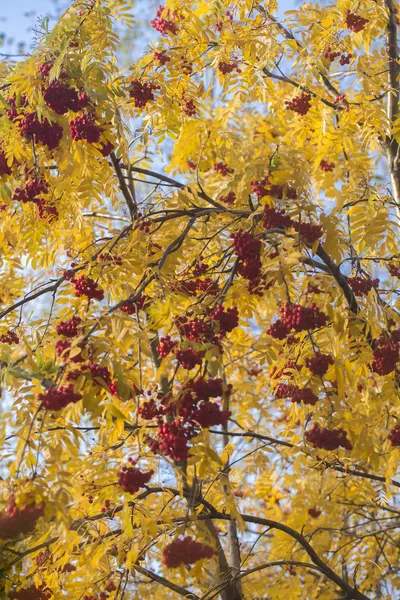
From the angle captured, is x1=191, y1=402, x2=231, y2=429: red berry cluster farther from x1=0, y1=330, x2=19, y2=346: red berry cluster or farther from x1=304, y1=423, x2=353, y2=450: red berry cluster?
x1=0, y1=330, x2=19, y2=346: red berry cluster

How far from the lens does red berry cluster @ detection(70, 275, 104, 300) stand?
4.04 meters

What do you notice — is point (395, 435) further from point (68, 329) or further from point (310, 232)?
point (68, 329)

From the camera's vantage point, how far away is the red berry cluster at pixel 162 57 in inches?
213

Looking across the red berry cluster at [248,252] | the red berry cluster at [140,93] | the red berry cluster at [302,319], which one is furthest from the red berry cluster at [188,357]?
the red berry cluster at [140,93]

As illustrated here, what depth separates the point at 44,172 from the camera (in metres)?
4.46

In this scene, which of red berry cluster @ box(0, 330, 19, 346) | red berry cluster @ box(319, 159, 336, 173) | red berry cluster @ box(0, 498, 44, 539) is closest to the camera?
red berry cluster @ box(0, 498, 44, 539)

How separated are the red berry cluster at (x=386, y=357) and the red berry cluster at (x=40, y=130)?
2270 mm

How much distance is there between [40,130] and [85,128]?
0.85 ft

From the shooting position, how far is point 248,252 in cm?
363

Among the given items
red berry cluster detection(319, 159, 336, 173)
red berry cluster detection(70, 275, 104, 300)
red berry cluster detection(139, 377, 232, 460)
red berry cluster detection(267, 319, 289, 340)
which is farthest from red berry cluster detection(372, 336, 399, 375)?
red berry cluster detection(319, 159, 336, 173)

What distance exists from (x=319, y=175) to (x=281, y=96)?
97 cm

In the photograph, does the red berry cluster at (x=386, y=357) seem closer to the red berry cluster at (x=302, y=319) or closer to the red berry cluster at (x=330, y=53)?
the red berry cluster at (x=302, y=319)

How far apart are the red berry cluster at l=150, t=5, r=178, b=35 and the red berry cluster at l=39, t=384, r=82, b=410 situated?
4292 millimetres

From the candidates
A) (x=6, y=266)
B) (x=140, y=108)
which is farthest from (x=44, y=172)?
(x=6, y=266)
